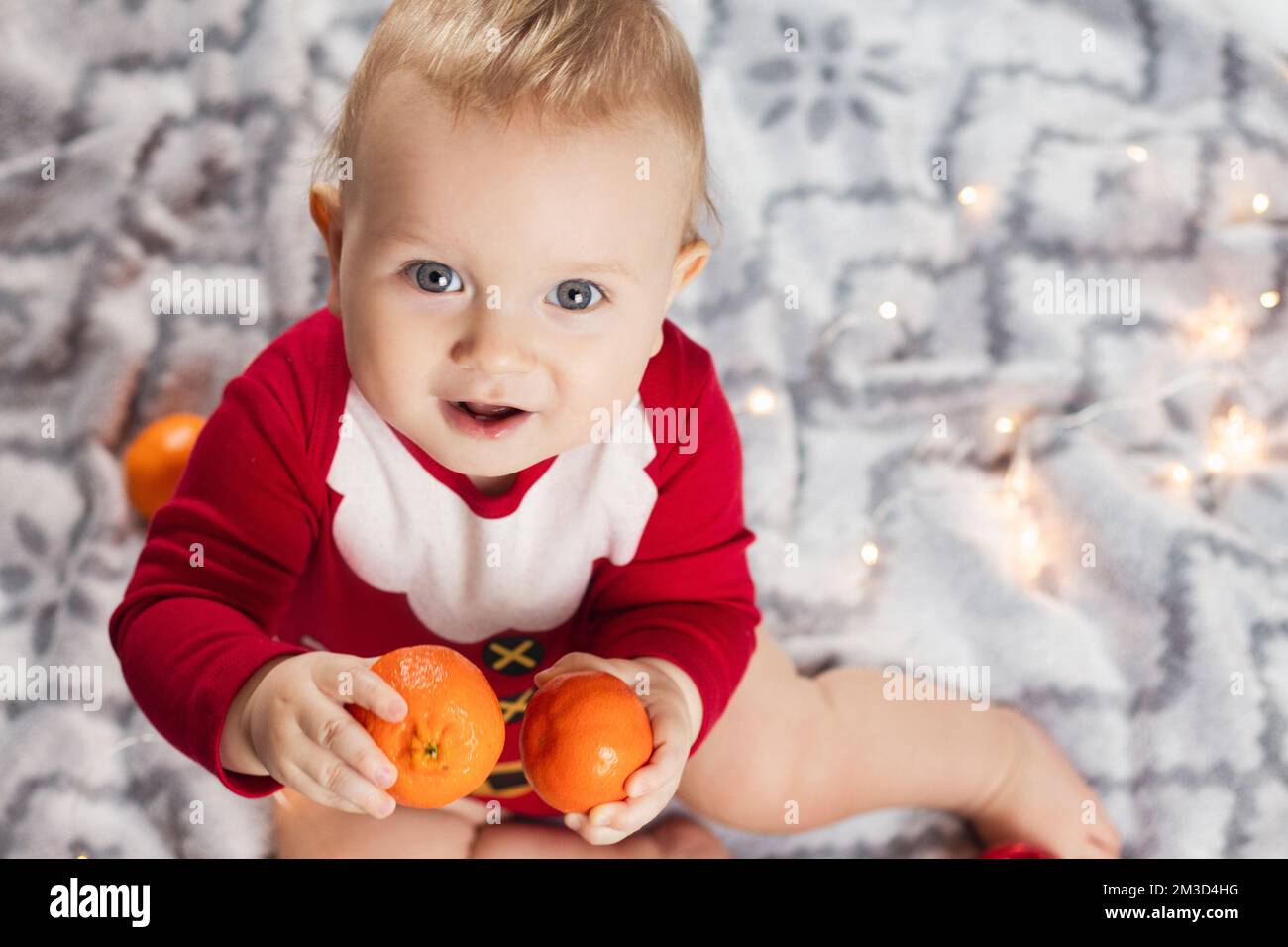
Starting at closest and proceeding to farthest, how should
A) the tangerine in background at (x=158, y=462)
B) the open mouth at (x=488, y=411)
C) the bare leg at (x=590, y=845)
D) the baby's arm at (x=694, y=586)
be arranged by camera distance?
the open mouth at (x=488, y=411), the baby's arm at (x=694, y=586), the bare leg at (x=590, y=845), the tangerine in background at (x=158, y=462)

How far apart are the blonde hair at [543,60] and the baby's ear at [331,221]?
0.15ft

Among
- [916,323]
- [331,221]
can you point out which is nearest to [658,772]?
[331,221]

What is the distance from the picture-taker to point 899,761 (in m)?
1.24

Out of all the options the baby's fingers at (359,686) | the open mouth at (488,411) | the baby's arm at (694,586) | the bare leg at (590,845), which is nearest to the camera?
the baby's fingers at (359,686)

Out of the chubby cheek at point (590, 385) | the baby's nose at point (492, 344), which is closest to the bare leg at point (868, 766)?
the chubby cheek at point (590, 385)

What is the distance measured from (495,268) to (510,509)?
0.94 feet

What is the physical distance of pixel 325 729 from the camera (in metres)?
0.83

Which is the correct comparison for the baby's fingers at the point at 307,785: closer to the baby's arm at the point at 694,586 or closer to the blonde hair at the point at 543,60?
the baby's arm at the point at 694,586

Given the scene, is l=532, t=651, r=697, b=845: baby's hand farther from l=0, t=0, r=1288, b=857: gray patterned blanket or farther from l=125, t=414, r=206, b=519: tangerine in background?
l=125, t=414, r=206, b=519: tangerine in background

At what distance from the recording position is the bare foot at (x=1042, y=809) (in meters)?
1.25

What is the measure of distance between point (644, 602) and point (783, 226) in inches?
25.0

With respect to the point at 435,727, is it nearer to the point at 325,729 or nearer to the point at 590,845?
the point at 325,729

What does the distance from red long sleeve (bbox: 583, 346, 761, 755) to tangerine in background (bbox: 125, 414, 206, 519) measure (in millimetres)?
519
